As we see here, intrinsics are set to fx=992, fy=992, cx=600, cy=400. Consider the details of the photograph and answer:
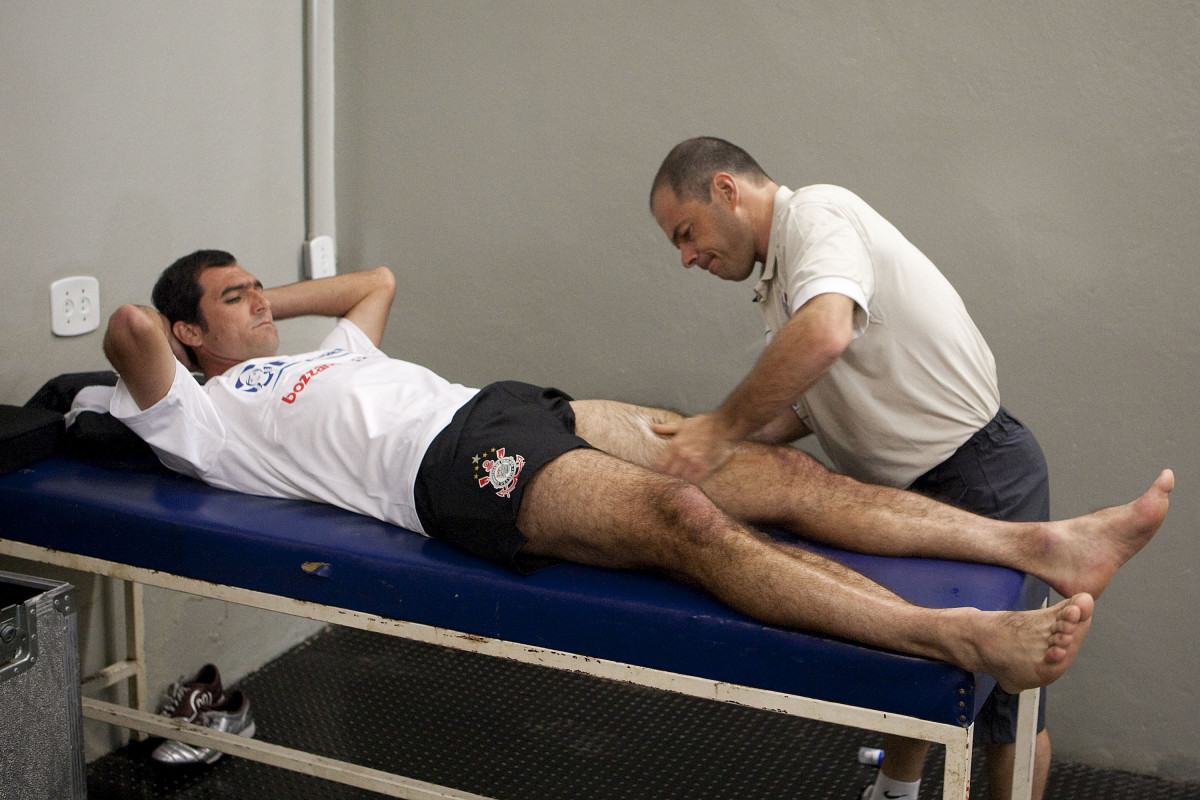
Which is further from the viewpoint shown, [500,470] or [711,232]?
[711,232]

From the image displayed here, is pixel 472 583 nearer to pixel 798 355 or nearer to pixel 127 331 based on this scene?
pixel 798 355

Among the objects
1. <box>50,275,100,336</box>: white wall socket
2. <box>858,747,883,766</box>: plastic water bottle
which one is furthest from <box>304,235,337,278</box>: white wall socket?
<box>858,747,883,766</box>: plastic water bottle

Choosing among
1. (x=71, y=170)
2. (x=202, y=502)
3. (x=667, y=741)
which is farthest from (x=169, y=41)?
(x=667, y=741)

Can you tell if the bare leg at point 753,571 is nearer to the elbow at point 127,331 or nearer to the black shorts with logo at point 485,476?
the black shorts with logo at point 485,476

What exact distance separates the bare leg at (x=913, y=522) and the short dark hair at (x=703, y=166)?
510 millimetres

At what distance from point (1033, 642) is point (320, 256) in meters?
2.16

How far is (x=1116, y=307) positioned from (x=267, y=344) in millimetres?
1911

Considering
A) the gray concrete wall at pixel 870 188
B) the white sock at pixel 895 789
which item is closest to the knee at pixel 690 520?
the white sock at pixel 895 789

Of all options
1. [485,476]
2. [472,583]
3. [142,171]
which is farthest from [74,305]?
[472,583]

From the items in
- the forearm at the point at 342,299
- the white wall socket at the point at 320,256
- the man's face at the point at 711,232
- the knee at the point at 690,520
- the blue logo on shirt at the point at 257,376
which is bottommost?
the knee at the point at 690,520

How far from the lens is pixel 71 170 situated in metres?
2.10

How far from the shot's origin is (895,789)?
195 centimetres

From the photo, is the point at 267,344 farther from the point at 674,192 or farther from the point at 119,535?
the point at 674,192

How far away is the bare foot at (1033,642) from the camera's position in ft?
4.05
